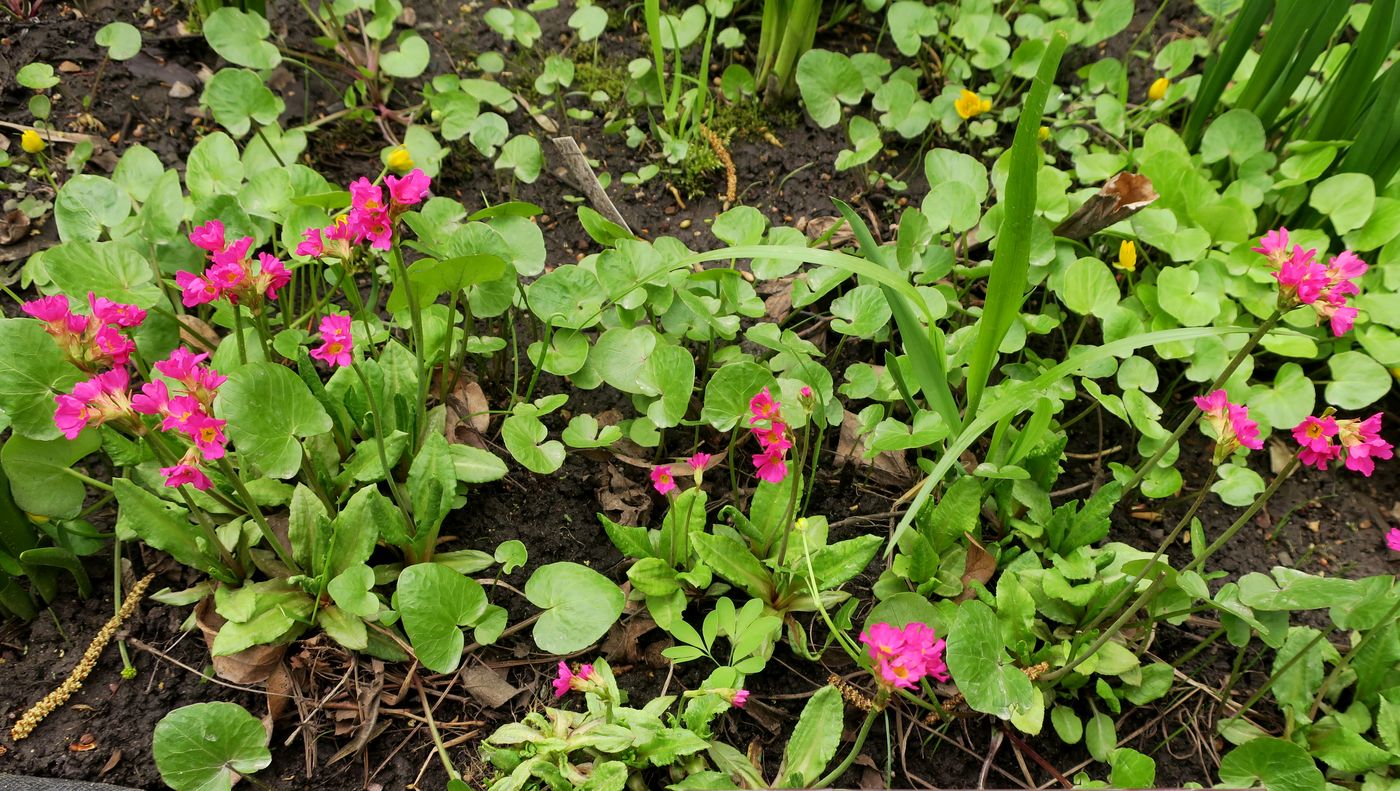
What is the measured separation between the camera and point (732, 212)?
70.6 inches

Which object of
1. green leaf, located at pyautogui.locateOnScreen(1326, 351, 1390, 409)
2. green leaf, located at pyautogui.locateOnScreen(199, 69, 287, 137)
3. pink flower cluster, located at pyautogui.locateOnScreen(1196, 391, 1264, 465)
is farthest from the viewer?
green leaf, located at pyautogui.locateOnScreen(199, 69, 287, 137)

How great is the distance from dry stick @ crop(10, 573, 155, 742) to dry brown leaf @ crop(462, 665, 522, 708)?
54 cm

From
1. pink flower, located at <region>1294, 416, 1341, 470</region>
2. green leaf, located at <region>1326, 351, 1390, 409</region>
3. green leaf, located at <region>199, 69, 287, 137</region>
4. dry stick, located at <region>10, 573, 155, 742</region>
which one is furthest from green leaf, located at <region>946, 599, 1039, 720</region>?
green leaf, located at <region>199, 69, 287, 137</region>

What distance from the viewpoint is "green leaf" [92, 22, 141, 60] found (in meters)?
1.94

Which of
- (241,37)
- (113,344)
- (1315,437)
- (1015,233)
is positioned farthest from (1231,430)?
(241,37)

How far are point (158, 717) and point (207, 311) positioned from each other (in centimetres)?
74

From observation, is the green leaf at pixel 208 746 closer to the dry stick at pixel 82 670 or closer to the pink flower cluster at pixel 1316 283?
the dry stick at pixel 82 670

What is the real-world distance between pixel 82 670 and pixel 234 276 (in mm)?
678

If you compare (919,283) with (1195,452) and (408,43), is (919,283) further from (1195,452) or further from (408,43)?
(408,43)

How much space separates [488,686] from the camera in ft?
4.66

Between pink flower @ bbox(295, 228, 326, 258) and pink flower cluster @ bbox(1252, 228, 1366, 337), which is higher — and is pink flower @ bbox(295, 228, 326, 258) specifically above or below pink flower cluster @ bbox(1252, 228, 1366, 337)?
below

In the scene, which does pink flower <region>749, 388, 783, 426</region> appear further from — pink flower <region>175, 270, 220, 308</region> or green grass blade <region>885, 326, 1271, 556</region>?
pink flower <region>175, 270, 220, 308</region>

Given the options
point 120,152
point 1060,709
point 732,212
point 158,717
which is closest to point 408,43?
point 120,152

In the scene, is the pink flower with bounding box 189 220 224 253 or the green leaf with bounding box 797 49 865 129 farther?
the green leaf with bounding box 797 49 865 129
